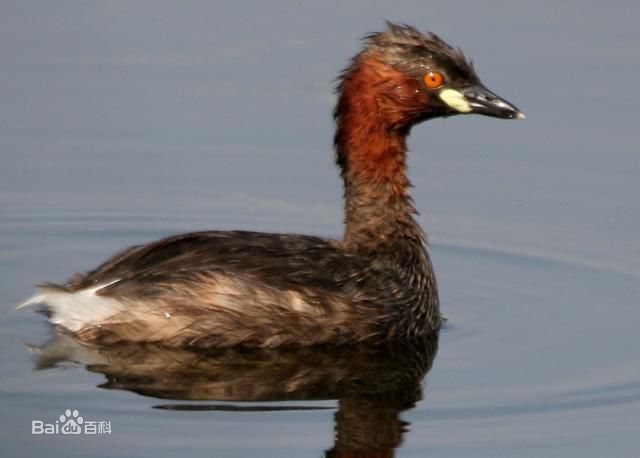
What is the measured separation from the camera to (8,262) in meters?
11.5

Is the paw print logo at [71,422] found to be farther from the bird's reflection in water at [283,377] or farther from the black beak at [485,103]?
Result: the black beak at [485,103]

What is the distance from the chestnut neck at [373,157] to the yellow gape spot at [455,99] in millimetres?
211

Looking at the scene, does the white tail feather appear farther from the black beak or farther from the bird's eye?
the black beak

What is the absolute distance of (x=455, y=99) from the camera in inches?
433

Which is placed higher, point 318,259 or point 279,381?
point 318,259

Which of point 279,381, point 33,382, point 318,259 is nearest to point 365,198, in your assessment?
point 318,259

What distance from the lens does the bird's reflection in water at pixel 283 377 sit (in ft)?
30.8

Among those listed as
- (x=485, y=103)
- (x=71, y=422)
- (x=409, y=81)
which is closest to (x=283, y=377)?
(x=71, y=422)

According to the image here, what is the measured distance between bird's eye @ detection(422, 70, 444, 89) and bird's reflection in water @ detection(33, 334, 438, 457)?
1494 millimetres

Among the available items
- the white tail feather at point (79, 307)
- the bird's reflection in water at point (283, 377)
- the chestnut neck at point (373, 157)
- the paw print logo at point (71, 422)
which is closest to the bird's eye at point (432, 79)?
the chestnut neck at point (373, 157)

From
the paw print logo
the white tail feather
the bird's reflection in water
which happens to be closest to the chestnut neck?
the bird's reflection in water

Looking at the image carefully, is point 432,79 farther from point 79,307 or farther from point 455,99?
point 79,307

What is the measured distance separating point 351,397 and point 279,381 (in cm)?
40

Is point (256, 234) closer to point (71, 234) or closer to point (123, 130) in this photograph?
point (71, 234)
